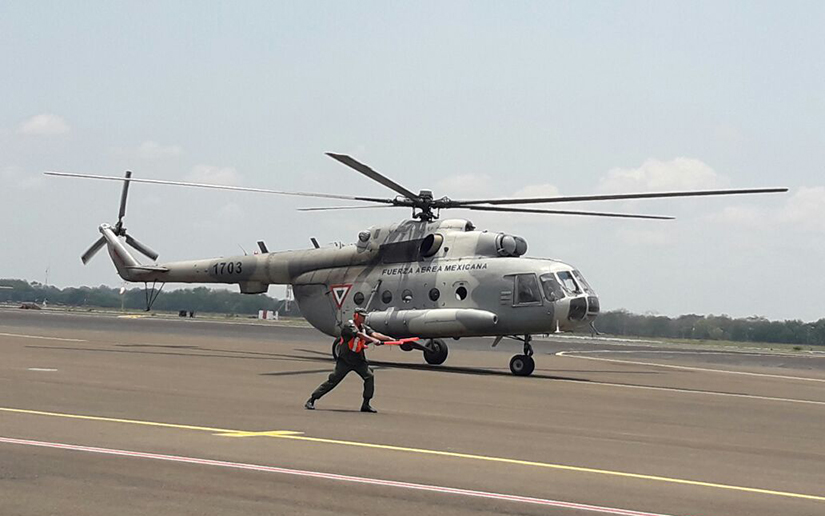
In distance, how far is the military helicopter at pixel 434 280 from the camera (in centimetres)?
2981

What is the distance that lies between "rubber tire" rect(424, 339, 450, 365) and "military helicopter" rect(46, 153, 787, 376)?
0.13ft

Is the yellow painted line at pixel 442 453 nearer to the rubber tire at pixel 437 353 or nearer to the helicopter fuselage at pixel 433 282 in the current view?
the helicopter fuselage at pixel 433 282

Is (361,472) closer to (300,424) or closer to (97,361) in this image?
(300,424)

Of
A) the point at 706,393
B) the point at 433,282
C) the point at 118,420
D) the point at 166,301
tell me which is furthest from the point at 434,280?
the point at 166,301

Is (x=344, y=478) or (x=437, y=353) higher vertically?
(x=437, y=353)

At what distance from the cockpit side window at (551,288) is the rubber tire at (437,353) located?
18.2 feet

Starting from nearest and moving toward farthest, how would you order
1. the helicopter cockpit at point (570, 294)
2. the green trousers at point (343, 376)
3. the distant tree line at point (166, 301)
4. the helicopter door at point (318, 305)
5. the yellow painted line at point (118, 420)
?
the yellow painted line at point (118, 420)
the green trousers at point (343, 376)
the helicopter cockpit at point (570, 294)
the helicopter door at point (318, 305)
the distant tree line at point (166, 301)

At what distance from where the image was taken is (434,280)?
1254 inches

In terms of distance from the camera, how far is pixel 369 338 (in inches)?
733

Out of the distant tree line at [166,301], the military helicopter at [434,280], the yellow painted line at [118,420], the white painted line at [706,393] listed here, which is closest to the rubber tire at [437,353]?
the military helicopter at [434,280]

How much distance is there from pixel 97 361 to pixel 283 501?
70.4ft

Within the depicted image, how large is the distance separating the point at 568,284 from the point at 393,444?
16.6m

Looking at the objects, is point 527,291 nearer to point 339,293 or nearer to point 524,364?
point 524,364

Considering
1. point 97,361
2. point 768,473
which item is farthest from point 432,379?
point 768,473
